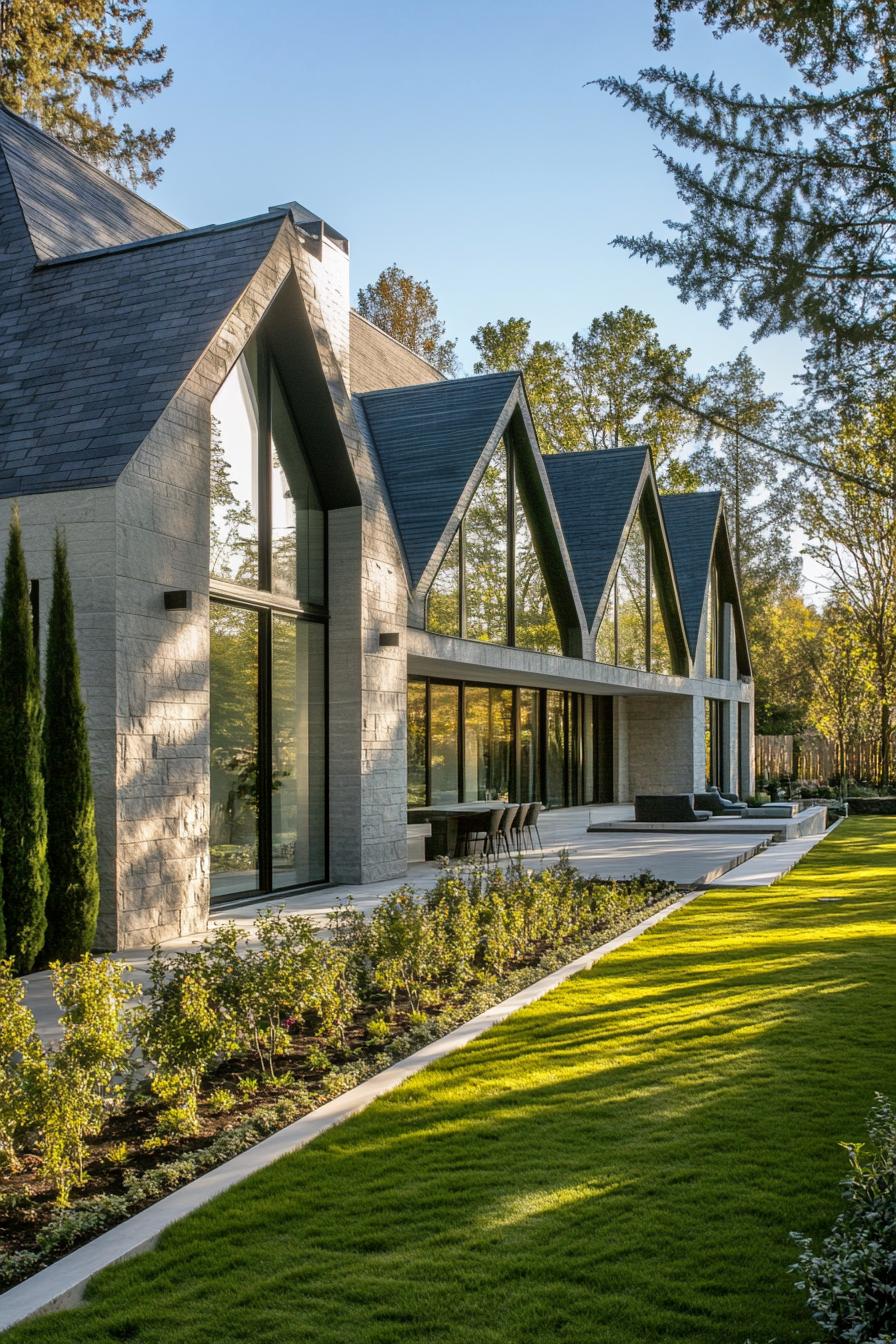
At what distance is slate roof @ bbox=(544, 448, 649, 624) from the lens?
23.4 m

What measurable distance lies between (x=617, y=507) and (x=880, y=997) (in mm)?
18031

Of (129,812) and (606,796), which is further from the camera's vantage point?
(606,796)

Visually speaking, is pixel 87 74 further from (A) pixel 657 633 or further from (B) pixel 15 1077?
(B) pixel 15 1077

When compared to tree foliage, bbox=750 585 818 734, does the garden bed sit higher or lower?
lower

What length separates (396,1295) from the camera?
3.59 metres

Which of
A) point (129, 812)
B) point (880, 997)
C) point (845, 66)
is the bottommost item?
point (880, 997)

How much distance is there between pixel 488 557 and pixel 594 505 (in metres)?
8.05

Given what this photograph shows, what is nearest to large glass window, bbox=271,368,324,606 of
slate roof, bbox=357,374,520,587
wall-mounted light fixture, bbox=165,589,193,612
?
slate roof, bbox=357,374,520,587

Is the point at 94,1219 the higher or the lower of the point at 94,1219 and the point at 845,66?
the lower

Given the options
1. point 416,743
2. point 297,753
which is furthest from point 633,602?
point 297,753

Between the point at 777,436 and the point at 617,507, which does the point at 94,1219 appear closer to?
the point at 777,436

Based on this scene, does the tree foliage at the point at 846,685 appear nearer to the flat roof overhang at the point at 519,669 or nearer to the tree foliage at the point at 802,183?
the flat roof overhang at the point at 519,669

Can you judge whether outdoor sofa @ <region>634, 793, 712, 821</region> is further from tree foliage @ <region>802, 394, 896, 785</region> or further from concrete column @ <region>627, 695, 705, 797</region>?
tree foliage @ <region>802, 394, 896, 785</region>

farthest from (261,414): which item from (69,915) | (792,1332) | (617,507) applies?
(617,507)
